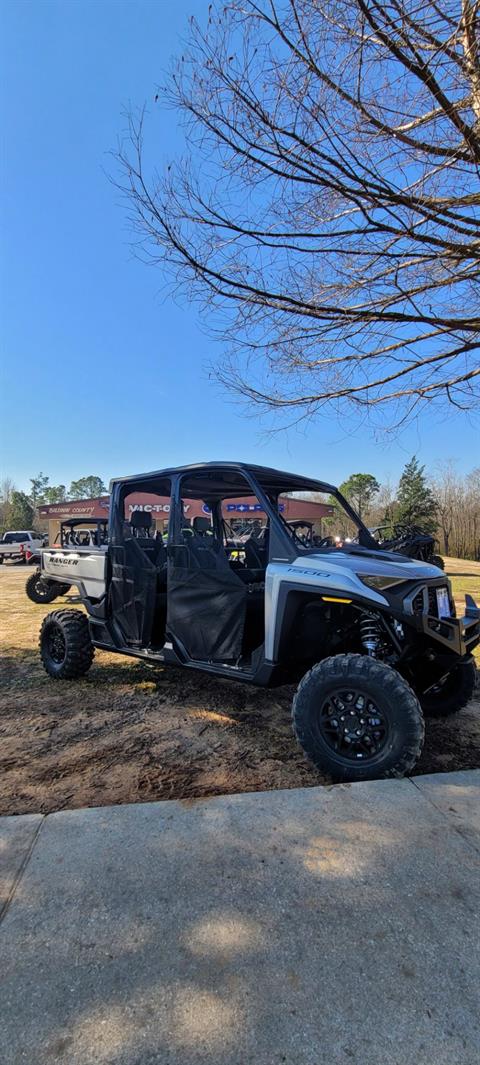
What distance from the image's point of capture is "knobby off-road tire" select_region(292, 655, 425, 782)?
9.33 ft

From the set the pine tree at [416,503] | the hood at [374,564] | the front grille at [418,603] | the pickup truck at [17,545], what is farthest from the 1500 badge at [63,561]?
the pine tree at [416,503]

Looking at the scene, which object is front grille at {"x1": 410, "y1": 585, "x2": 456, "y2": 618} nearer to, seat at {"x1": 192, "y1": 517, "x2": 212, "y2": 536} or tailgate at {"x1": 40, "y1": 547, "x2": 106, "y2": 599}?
seat at {"x1": 192, "y1": 517, "x2": 212, "y2": 536}

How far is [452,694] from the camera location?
4.11 meters

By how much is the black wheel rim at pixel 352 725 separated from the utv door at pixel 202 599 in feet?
2.97

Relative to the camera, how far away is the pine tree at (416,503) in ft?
122

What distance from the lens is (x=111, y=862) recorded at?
221cm

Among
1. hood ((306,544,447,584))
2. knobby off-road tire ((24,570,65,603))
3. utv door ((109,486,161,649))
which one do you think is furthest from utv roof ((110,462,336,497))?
knobby off-road tire ((24,570,65,603))

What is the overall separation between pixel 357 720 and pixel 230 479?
217 cm

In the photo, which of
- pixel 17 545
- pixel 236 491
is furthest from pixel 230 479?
pixel 17 545

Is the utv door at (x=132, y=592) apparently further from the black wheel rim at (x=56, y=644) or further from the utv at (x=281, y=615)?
the black wheel rim at (x=56, y=644)

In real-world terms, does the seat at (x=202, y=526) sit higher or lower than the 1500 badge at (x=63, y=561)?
higher

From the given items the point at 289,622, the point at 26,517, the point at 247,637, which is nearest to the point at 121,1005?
the point at 289,622

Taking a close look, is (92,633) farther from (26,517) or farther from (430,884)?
(26,517)

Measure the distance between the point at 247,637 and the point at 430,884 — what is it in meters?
2.11
